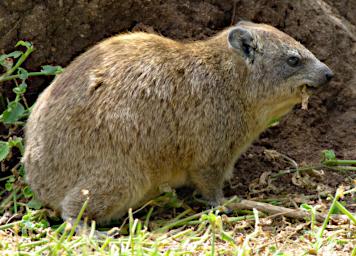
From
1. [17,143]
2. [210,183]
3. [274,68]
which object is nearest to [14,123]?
[17,143]

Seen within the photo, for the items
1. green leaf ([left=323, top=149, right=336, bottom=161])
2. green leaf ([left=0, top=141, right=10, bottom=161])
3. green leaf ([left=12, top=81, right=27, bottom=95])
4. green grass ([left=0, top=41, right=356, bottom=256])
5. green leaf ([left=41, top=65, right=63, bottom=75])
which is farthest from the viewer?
green leaf ([left=323, top=149, right=336, bottom=161])

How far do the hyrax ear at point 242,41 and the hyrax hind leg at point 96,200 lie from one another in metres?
1.60

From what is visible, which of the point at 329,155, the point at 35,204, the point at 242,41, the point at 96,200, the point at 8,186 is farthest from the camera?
the point at 329,155

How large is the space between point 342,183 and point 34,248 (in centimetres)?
304

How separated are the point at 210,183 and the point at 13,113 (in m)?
1.94

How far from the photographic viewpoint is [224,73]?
615cm

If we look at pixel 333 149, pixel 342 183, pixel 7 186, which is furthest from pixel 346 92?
pixel 7 186

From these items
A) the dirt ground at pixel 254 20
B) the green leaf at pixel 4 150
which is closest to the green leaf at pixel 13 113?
the green leaf at pixel 4 150

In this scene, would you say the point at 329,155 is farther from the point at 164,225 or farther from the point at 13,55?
the point at 13,55

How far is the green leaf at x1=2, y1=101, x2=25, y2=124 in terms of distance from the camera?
20.7 feet

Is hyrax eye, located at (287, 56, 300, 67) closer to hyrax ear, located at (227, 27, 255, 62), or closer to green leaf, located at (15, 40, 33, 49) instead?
hyrax ear, located at (227, 27, 255, 62)

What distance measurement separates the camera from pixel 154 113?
5.82m

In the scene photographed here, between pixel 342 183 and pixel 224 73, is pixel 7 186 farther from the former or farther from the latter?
pixel 342 183

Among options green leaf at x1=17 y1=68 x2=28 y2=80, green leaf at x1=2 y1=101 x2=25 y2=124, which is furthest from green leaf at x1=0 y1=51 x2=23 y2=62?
green leaf at x1=2 y1=101 x2=25 y2=124
